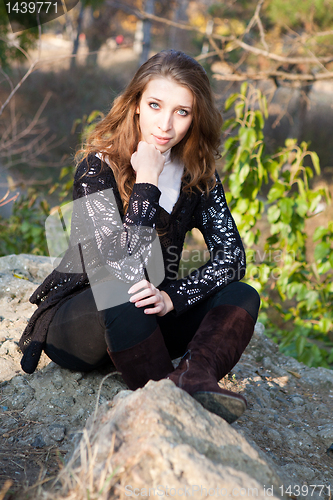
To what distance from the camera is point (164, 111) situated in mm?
1728

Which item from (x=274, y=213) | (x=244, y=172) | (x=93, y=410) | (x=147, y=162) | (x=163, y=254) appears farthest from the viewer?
(x=274, y=213)

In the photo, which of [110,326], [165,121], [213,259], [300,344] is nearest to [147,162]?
[165,121]

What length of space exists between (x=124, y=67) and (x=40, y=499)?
16299 millimetres

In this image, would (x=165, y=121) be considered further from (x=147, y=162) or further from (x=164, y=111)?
(x=147, y=162)

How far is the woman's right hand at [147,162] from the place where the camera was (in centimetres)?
167

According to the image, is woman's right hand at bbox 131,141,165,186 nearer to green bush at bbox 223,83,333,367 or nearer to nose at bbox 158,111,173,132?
nose at bbox 158,111,173,132

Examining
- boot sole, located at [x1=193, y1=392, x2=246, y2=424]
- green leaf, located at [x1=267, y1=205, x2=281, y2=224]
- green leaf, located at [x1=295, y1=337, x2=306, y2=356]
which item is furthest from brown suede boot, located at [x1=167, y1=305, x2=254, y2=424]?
green leaf, located at [x1=267, y1=205, x2=281, y2=224]

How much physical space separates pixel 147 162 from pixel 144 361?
2.47 feet

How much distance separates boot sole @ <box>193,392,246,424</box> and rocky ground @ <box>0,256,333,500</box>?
157 mm

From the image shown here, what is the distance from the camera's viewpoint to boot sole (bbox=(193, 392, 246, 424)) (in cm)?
120

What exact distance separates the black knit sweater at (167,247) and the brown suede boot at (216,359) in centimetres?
17

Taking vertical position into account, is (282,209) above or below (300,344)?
above

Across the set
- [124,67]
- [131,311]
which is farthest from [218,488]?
[124,67]

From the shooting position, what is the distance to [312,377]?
2.47 metres
